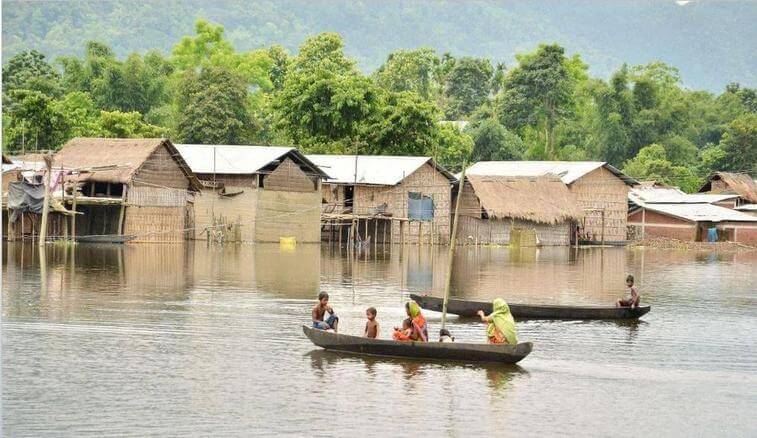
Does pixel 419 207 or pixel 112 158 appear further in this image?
pixel 419 207

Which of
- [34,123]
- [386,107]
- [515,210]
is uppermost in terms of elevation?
[386,107]

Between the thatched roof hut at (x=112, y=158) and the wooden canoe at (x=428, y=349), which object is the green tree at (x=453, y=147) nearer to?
the thatched roof hut at (x=112, y=158)

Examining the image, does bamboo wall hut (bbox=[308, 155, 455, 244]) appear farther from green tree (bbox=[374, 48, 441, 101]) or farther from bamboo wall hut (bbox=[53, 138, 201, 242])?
green tree (bbox=[374, 48, 441, 101])

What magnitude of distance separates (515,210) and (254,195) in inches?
395

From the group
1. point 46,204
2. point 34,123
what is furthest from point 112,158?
point 34,123

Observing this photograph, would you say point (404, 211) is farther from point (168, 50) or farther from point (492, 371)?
point (168, 50)

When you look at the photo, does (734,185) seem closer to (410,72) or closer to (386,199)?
(386,199)

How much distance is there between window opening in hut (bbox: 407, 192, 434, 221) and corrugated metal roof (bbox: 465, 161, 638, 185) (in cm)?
585

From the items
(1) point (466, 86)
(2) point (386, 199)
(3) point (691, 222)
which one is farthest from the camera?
(1) point (466, 86)

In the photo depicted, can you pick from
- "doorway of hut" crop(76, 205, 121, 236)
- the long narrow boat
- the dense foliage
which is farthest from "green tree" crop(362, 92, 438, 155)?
the long narrow boat

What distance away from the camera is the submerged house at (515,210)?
41812mm

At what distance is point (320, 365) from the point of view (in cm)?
1481

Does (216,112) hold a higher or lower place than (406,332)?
higher

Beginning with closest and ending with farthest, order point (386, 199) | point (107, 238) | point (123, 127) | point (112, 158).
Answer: point (107, 238) < point (112, 158) < point (386, 199) < point (123, 127)
